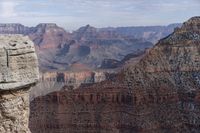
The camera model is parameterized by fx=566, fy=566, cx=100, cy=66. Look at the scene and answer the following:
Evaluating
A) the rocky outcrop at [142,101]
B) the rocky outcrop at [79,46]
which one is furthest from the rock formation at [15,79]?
the rocky outcrop at [79,46]

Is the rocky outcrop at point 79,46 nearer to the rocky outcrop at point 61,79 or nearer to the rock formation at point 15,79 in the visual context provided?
the rocky outcrop at point 61,79

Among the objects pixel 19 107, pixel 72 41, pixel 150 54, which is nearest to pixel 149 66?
pixel 150 54

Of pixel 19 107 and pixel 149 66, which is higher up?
pixel 19 107

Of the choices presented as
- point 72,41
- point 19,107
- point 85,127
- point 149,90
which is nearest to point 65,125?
point 85,127

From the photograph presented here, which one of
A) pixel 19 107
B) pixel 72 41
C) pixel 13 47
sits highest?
pixel 13 47

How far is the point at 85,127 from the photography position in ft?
173

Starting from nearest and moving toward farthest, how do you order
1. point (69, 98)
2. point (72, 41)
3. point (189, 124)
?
1. point (189, 124)
2. point (69, 98)
3. point (72, 41)

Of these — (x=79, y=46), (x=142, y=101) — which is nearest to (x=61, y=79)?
(x=79, y=46)

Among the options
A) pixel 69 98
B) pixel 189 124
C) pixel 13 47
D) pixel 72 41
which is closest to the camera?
pixel 13 47

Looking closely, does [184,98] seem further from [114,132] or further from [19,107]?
[19,107]

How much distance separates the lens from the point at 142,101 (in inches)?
2003

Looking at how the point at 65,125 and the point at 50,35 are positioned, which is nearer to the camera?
the point at 65,125

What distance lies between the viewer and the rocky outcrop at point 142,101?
Result: 50531mm

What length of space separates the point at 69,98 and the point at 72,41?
124 m
